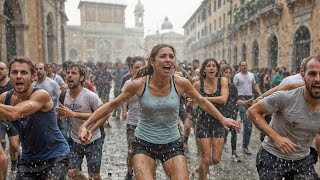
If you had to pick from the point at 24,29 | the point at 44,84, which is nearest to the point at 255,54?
the point at 24,29

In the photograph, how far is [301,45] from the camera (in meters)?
16.5

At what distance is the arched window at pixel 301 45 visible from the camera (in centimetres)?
1599

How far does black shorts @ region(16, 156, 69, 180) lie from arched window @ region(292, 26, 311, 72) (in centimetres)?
1470

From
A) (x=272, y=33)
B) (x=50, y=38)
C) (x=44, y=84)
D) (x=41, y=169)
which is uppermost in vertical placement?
(x=50, y=38)

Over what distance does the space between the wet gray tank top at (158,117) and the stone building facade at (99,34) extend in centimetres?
5866

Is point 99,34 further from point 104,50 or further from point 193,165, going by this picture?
point 193,165

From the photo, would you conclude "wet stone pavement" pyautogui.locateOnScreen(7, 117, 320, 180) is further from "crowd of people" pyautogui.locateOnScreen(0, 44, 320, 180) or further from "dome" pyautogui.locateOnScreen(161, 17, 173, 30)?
"dome" pyautogui.locateOnScreen(161, 17, 173, 30)

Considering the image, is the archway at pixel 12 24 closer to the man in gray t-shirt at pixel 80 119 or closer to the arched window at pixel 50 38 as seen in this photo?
the arched window at pixel 50 38

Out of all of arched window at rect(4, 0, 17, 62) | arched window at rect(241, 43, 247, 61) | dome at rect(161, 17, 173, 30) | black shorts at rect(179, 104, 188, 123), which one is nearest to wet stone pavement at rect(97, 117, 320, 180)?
Answer: black shorts at rect(179, 104, 188, 123)

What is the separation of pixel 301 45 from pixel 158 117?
15062 mm

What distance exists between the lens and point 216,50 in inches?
1464

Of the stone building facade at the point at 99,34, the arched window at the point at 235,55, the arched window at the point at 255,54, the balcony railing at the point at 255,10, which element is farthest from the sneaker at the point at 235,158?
the stone building facade at the point at 99,34

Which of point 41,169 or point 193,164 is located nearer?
point 41,169

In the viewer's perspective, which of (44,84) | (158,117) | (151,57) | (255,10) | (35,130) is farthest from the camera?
(255,10)
